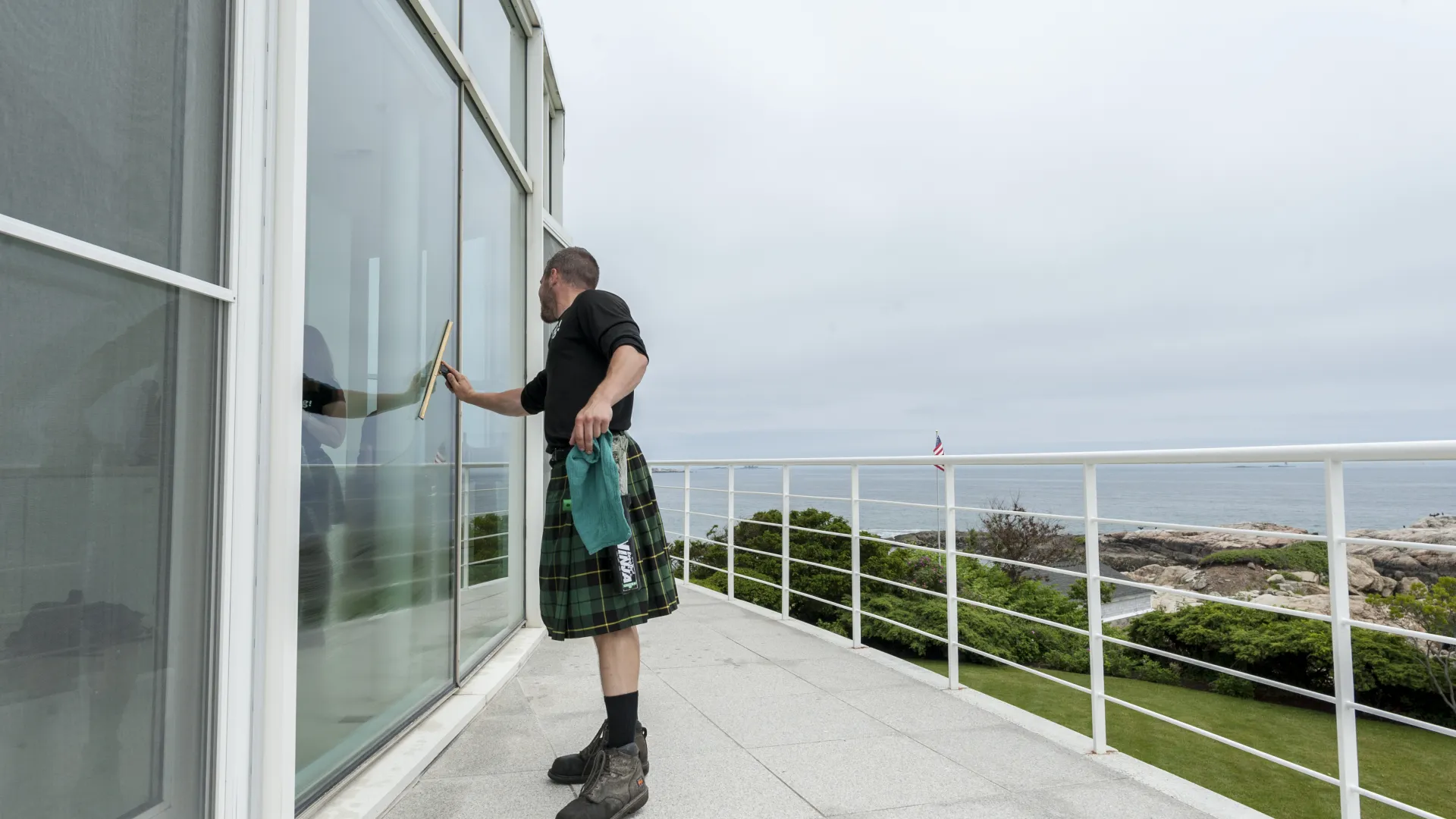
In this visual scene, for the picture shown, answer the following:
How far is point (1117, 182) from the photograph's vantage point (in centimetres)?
2827

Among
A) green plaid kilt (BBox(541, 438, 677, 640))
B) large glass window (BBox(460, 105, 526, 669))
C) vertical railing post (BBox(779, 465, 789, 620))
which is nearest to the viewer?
green plaid kilt (BBox(541, 438, 677, 640))

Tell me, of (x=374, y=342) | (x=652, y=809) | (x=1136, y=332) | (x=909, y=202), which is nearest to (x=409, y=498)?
(x=374, y=342)

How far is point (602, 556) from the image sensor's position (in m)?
1.71

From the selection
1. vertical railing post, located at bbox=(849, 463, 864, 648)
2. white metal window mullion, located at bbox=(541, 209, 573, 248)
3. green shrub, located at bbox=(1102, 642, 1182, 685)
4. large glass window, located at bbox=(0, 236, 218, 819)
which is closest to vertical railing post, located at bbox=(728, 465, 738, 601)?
vertical railing post, located at bbox=(849, 463, 864, 648)

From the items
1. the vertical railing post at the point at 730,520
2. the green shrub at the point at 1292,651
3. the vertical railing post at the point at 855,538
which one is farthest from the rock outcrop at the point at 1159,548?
the vertical railing post at the point at 855,538

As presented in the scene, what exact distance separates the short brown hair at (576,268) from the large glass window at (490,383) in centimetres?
73

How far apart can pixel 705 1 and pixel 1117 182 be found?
26760 millimetres

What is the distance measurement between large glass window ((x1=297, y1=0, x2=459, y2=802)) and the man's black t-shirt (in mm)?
378

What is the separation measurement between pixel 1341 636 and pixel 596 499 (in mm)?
1574

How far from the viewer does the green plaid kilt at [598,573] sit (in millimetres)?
1674

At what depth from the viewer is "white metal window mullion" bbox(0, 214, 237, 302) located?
31.3 inches

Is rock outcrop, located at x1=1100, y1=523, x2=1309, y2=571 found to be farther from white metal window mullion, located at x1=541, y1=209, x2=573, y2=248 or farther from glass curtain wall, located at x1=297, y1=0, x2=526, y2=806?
glass curtain wall, located at x1=297, y1=0, x2=526, y2=806

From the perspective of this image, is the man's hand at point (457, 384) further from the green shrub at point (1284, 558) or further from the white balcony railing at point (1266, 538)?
the green shrub at point (1284, 558)

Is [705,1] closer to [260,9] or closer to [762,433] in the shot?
[260,9]
